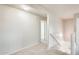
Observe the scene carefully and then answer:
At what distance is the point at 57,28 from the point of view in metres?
2.38

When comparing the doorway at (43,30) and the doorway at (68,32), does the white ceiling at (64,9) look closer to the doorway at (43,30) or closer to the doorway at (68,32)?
the doorway at (68,32)

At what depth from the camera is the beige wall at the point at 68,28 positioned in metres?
2.31

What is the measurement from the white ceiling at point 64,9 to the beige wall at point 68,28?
98mm

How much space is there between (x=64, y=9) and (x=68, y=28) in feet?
1.24

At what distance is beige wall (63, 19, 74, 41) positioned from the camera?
2307mm

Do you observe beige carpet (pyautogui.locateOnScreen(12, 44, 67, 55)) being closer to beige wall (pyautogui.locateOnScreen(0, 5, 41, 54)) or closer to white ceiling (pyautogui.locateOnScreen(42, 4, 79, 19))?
beige wall (pyautogui.locateOnScreen(0, 5, 41, 54))

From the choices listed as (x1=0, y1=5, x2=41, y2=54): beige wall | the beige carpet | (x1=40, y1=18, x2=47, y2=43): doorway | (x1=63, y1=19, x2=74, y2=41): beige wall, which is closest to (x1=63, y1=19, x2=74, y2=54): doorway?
(x1=63, y1=19, x2=74, y2=41): beige wall

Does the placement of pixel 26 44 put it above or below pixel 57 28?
below

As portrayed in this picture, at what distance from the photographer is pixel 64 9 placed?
229cm

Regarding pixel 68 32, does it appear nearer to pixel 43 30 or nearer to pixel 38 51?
pixel 43 30

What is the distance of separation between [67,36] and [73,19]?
35 centimetres
